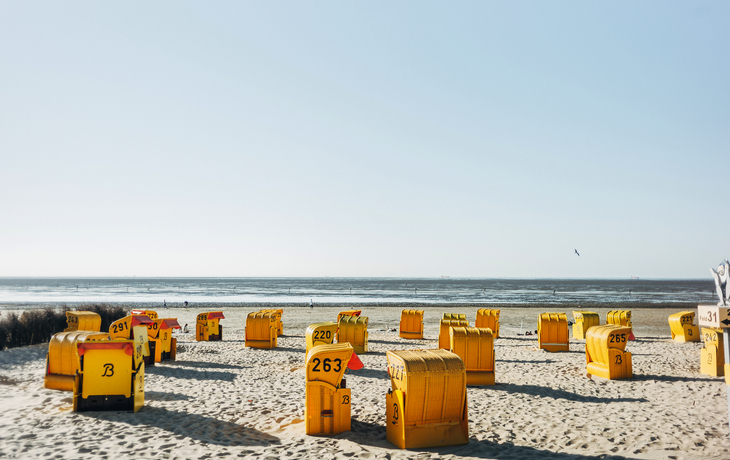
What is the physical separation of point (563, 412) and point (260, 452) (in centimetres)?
618

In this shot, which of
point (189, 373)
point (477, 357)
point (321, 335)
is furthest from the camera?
point (321, 335)

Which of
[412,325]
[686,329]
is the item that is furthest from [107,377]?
[686,329]

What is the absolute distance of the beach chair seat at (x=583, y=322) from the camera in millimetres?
21375

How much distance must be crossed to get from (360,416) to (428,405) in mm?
2166

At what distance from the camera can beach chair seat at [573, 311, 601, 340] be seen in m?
21.4

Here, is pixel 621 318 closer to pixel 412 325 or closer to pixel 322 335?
pixel 412 325

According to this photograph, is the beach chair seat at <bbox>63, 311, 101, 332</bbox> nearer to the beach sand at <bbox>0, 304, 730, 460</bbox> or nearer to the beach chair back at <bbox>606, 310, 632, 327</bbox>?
the beach sand at <bbox>0, 304, 730, 460</bbox>

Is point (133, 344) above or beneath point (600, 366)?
above

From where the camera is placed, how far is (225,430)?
8.04 m

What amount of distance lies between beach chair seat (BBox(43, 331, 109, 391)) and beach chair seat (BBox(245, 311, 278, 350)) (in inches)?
316

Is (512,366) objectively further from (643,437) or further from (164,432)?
(164,432)

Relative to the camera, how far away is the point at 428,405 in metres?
7.24

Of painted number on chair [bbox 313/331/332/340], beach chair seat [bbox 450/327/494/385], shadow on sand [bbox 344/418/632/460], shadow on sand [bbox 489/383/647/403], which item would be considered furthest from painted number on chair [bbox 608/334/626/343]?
painted number on chair [bbox 313/331/332/340]

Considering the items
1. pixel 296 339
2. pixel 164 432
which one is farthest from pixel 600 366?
A: pixel 296 339
